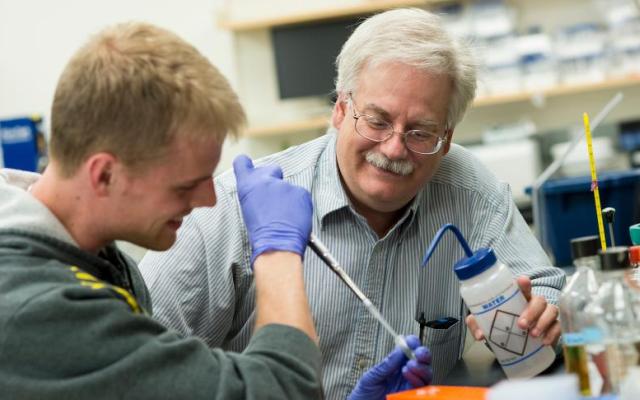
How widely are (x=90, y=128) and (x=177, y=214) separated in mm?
145

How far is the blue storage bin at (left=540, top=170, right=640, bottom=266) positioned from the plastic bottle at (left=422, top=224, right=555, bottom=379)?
137cm

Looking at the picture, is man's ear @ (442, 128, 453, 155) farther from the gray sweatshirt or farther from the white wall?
the white wall

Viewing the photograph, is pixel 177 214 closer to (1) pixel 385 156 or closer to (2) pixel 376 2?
(1) pixel 385 156

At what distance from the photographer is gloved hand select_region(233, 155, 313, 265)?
3.76ft

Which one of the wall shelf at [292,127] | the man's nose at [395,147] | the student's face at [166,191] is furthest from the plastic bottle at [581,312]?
the wall shelf at [292,127]

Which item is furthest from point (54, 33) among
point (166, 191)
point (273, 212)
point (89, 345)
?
point (89, 345)

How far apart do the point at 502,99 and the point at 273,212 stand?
3218mm

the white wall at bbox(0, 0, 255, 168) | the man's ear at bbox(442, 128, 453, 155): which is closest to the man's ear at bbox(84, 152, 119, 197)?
the man's ear at bbox(442, 128, 453, 155)

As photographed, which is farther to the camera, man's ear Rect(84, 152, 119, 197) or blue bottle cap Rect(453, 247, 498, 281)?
blue bottle cap Rect(453, 247, 498, 281)

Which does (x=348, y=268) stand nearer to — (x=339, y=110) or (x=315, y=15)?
(x=339, y=110)

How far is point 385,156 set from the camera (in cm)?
156

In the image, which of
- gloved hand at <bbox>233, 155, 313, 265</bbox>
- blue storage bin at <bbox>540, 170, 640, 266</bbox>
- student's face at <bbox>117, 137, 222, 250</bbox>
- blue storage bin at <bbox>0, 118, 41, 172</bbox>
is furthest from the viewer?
blue storage bin at <bbox>0, 118, 41, 172</bbox>

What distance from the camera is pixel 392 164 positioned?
5.12 ft

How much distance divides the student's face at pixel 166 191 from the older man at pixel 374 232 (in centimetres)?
44
